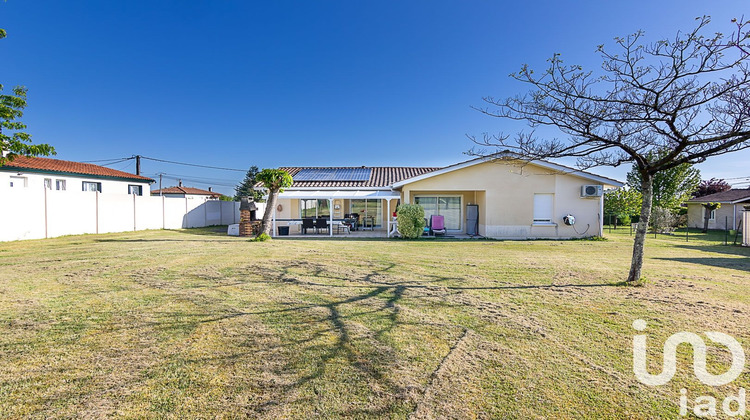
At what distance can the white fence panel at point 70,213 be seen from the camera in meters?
14.9

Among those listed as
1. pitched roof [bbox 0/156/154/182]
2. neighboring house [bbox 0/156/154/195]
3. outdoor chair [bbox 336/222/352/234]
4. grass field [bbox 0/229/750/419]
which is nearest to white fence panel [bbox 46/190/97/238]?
neighboring house [bbox 0/156/154/195]

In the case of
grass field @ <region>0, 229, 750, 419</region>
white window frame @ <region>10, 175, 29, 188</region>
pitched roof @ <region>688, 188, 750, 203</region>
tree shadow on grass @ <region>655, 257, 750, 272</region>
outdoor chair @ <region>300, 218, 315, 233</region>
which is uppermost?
white window frame @ <region>10, 175, 29, 188</region>

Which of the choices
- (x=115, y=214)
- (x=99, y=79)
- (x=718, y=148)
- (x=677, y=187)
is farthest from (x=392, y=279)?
(x=677, y=187)

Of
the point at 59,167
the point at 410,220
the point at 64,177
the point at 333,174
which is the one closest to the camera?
the point at 410,220

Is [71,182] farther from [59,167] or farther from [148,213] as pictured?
[148,213]

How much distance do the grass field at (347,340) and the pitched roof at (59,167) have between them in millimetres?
17611

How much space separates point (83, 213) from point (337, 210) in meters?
13.5

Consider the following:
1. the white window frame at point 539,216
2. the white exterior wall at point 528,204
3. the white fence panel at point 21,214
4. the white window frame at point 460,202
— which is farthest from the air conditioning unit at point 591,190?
the white fence panel at point 21,214

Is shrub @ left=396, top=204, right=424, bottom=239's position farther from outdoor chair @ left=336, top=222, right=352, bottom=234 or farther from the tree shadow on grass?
the tree shadow on grass

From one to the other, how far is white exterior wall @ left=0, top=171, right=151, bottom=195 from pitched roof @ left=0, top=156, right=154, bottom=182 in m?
0.33

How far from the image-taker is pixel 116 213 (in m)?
18.3

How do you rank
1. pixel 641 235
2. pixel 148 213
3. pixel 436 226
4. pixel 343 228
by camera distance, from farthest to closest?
pixel 148 213, pixel 343 228, pixel 436 226, pixel 641 235

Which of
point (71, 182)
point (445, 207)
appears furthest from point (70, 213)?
point (445, 207)

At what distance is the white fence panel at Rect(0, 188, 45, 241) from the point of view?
13057 mm
